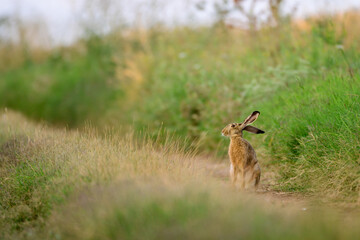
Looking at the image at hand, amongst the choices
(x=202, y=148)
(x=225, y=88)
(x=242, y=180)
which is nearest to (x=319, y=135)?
(x=242, y=180)

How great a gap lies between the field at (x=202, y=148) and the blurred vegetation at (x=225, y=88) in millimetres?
32

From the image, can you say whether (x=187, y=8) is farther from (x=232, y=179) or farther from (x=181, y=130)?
(x=232, y=179)

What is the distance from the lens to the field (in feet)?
12.6

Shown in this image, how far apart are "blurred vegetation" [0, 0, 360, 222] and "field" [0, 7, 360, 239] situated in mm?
32

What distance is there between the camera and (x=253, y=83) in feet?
27.8

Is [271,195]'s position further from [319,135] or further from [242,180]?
[319,135]

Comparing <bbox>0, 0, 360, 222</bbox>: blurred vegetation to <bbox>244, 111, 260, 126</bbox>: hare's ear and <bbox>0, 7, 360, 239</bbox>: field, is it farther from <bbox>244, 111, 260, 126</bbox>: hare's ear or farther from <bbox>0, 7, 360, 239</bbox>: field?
<bbox>244, 111, 260, 126</bbox>: hare's ear

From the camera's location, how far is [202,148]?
934 centimetres

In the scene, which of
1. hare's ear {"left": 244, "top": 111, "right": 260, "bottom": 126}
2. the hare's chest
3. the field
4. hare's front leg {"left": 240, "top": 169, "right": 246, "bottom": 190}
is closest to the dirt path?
the field

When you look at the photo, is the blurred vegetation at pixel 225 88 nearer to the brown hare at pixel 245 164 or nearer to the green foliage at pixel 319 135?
the green foliage at pixel 319 135

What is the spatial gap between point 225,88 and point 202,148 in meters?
1.23

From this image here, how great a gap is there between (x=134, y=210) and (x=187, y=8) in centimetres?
1098

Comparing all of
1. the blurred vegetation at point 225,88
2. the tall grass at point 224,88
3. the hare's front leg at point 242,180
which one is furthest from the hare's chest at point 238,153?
the blurred vegetation at point 225,88

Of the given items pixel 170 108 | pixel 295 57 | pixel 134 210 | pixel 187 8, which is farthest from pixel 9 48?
pixel 134 210
